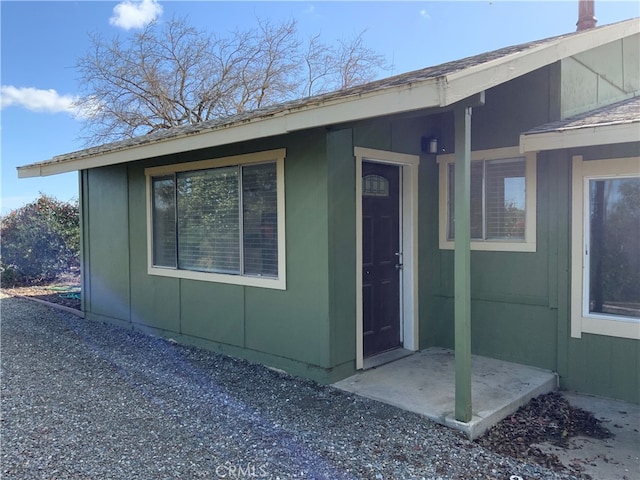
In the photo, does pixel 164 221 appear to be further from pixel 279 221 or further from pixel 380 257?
pixel 380 257

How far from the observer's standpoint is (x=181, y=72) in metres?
16.9

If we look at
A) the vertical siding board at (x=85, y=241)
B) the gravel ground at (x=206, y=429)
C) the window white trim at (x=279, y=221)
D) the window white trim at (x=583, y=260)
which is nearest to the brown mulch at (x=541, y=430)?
the gravel ground at (x=206, y=429)

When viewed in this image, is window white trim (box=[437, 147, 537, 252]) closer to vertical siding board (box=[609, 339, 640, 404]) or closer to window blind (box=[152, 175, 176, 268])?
vertical siding board (box=[609, 339, 640, 404])

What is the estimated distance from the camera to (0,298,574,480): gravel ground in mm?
2945

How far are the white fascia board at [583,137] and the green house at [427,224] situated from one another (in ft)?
0.04

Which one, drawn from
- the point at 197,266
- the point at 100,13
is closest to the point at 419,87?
the point at 197,266

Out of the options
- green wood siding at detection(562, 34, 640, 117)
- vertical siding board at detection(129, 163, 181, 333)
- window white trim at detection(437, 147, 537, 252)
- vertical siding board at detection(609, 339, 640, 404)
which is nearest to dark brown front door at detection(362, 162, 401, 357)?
window white trim at detection(437, 147, 537, 252)

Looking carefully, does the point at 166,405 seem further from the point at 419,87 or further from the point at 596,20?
the point at 596,20

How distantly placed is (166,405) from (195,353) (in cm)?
165

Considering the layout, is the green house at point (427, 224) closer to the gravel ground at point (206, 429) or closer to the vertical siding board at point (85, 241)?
the gravel ground at point (206, 429)

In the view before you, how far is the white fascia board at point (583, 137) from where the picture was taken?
3596 mm

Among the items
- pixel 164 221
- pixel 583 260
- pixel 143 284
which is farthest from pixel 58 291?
pixel 583 260

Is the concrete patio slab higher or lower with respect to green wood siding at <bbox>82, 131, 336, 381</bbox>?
lower

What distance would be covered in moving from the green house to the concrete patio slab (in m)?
0.21
